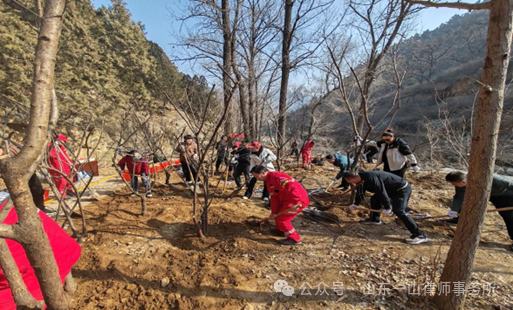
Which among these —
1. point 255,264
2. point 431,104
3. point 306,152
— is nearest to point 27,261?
point 255,264

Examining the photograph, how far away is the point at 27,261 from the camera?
1.46 m

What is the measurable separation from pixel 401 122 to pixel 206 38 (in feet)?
89.9

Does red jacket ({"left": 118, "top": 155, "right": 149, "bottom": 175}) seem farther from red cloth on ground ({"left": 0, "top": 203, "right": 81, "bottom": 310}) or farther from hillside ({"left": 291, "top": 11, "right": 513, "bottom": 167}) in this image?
hillside ({"left": 291, "top": 11, "right": 513, "bottom": 167})

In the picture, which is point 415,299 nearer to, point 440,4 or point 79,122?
point 440,4

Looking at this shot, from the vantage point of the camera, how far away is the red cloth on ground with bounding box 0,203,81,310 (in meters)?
1.35

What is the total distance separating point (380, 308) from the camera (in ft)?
6.51

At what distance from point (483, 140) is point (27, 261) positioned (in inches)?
133

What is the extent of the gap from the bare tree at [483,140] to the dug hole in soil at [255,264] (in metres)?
0.18

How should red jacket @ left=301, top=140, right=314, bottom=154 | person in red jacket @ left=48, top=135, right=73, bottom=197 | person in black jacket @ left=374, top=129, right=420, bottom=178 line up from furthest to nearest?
red jacket @ left=301, top=140, right=314, bottom=154 → person in black jacket @ left=374, top=129, right=420, bottom=178 → person in red jacket @ left=48, top=135, right=73, bottom=197

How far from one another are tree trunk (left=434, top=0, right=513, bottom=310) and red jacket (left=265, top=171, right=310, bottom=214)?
1.68 m

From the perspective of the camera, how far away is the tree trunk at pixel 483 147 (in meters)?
1.46

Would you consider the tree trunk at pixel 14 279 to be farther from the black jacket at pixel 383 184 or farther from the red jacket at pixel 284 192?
the black jacket at pixel 383 184

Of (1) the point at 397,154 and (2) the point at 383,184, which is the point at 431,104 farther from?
(2) the point at 383,184

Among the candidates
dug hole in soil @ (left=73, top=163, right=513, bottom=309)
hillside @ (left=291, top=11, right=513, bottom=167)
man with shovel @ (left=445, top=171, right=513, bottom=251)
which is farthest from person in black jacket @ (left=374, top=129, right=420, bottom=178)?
hillside @ (left=291, top=11, right=513, bottom=167)
